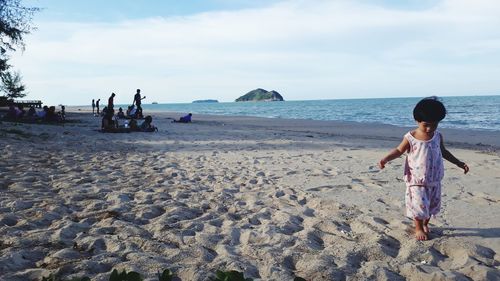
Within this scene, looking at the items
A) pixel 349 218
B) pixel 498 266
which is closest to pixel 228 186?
pixel 349 218

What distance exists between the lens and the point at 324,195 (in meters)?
A: 5.36

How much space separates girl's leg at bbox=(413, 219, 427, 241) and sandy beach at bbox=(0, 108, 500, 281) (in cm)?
7

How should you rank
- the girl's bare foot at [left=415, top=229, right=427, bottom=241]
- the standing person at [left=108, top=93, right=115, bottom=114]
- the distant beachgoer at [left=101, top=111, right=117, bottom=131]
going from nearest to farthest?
the girl's bare foot at [left=415, top=229, right=427, bottom=241]
the distant beachgoer at [left=101, top=111, right=117, bottom=131]
the standing person at [left=108, top=93, right=115, bottom=114]

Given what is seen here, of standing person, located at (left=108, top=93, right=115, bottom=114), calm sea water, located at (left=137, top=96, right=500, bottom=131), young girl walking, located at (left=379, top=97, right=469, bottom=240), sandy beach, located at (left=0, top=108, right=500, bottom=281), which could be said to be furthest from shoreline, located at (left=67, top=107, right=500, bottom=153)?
standing person, located at (left=108, top=93, right=115, bottom=114)

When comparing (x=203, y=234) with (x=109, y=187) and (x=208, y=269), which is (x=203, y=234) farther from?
(x=109, y=187)

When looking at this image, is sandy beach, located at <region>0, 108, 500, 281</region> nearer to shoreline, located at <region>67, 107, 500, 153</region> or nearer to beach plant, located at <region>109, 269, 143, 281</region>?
beach plant, located at <region>109, 269, 143, 281</region>

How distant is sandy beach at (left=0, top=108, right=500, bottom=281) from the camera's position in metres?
3.04

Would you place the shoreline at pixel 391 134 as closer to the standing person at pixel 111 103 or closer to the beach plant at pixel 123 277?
the standing person at pixel 111 103

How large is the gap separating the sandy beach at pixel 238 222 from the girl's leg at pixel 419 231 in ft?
0.22

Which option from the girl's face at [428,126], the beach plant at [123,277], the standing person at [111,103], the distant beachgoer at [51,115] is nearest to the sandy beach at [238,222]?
the beach plant at [123,277]

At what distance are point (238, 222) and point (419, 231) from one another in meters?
1.87

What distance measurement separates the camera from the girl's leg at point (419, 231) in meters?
3.62

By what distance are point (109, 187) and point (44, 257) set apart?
2.64 metres

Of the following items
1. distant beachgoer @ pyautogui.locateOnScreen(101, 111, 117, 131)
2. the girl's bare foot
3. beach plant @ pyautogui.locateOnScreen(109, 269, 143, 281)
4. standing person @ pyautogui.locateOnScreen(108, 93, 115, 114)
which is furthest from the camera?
standing person @ pyautogui.locateOnScreen(108, 93, 115, 114)
